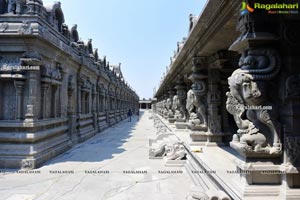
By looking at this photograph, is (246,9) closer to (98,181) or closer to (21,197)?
(98,181)

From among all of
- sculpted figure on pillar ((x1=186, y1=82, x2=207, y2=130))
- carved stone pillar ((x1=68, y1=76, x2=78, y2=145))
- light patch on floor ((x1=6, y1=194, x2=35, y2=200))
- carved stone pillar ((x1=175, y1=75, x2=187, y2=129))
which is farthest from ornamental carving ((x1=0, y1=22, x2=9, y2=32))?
carved stone pillar ((x1=175, y1=75, x2=187, y2=129))

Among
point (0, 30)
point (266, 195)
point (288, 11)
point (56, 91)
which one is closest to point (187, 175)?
point (266, 195)

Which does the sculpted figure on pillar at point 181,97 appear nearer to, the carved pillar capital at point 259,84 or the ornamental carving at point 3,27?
the ornamental carving at point 3,27

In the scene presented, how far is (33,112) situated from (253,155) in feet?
20.2

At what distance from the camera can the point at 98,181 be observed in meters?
5.57

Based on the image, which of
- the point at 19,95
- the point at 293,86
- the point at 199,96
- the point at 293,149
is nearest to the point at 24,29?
the point at 19,95

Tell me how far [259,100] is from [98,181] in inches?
163

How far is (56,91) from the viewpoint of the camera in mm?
8719

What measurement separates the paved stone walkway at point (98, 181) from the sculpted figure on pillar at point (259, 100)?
7.00ft

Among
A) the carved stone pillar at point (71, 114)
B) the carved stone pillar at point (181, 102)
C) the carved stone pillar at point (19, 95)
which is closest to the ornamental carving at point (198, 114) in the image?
the carved stone pillar at point (181, 102)

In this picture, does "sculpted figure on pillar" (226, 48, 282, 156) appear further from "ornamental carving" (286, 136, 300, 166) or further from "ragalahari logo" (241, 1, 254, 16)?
"ragalahari logo" (241, 1, 254, 16)

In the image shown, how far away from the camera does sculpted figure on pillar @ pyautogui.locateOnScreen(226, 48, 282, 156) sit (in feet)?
9.43

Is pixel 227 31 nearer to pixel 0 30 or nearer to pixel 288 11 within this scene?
pixel 288 11

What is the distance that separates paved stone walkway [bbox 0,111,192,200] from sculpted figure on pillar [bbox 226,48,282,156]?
2.13 metres
